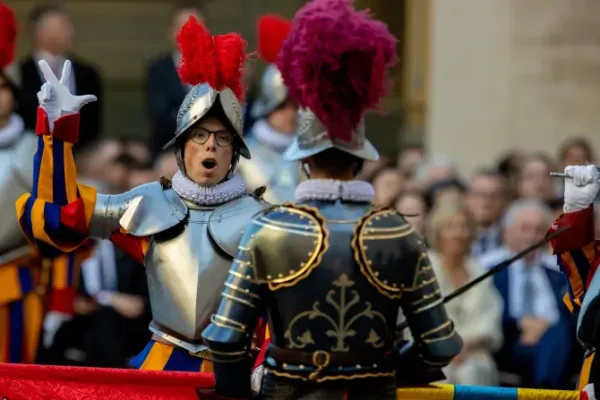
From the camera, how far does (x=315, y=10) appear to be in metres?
7.15

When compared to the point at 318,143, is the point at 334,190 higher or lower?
lower

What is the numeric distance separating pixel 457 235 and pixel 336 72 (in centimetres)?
463

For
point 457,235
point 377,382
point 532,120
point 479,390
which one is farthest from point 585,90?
point 377,382

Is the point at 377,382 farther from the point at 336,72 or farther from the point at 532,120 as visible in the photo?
the point at 532,120

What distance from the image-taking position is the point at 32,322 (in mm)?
10922

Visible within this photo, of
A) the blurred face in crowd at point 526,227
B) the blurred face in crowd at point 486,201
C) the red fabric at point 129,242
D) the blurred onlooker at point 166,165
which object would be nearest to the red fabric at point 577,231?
the red fabric at point 129,242

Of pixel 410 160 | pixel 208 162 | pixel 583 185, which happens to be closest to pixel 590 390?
pixel 583 185

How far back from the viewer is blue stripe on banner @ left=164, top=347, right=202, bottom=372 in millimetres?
8312

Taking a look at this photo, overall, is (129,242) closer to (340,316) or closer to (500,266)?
(340,316)

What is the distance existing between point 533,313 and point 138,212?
393 centimetres

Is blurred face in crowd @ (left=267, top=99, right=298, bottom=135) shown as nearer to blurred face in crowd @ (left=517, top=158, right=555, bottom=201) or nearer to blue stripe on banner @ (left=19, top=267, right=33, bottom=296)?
blurred face in crowd @ (left=517, top=158, right=555, bottom=201)

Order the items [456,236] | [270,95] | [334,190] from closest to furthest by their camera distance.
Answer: [334,190] → [456,236] → [270,95]

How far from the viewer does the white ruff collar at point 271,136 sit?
12430 mm

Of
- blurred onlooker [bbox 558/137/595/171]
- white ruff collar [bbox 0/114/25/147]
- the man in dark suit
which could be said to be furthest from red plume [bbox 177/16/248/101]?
blurred onlooker [bbox 558/137/595/171]
